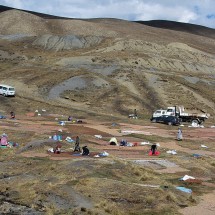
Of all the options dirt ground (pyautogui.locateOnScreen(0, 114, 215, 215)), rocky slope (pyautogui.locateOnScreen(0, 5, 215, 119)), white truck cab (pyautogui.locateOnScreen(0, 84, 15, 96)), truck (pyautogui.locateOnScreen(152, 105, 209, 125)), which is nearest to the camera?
dirt ground (pyautogui.locateOnScreen(0, 114, 215, 215))

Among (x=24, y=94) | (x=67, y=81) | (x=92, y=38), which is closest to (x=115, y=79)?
(x=67, y=81)

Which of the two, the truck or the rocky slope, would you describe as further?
the rocky slope

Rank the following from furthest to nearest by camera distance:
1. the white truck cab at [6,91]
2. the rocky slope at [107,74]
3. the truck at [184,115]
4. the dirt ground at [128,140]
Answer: the rocky slope at [107,74] → the white truck cab at [6,91] → the truck at [184,115] → the dirt ground at [128,140]

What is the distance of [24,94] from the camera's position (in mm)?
77875

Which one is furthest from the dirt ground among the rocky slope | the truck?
the rocky slope

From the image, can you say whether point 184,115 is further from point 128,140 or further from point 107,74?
point 107,74

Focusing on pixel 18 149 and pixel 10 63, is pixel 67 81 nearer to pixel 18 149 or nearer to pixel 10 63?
pixel 10 63

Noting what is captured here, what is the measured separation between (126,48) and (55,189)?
98.9m

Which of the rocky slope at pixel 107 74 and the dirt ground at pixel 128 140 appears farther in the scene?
the rocky slope at pixel 107 74

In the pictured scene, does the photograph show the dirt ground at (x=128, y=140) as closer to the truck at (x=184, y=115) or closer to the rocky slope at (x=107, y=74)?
the truck at (x=184, y=115)

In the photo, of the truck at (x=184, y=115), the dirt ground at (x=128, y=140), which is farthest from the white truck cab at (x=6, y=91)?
the truck at (x=184, y=115)

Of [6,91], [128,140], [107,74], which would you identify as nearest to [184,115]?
[128,140]

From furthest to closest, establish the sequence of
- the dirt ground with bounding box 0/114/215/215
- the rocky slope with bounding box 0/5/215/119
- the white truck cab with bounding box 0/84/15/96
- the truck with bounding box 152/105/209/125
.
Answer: the rocky slope with bounding box 0/5/215/119
the white truck cab with bounding box 0/84/15/96
the truck with bounding box 152/105/209/125
the dirt ground with bounding box 0/114/215/215

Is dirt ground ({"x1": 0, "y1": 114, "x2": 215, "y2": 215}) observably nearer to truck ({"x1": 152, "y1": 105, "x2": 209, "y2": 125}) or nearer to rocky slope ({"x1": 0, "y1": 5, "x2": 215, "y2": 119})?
truck ({"x1": 152, "y1": 105, "x2": 209, "y2": 125})
